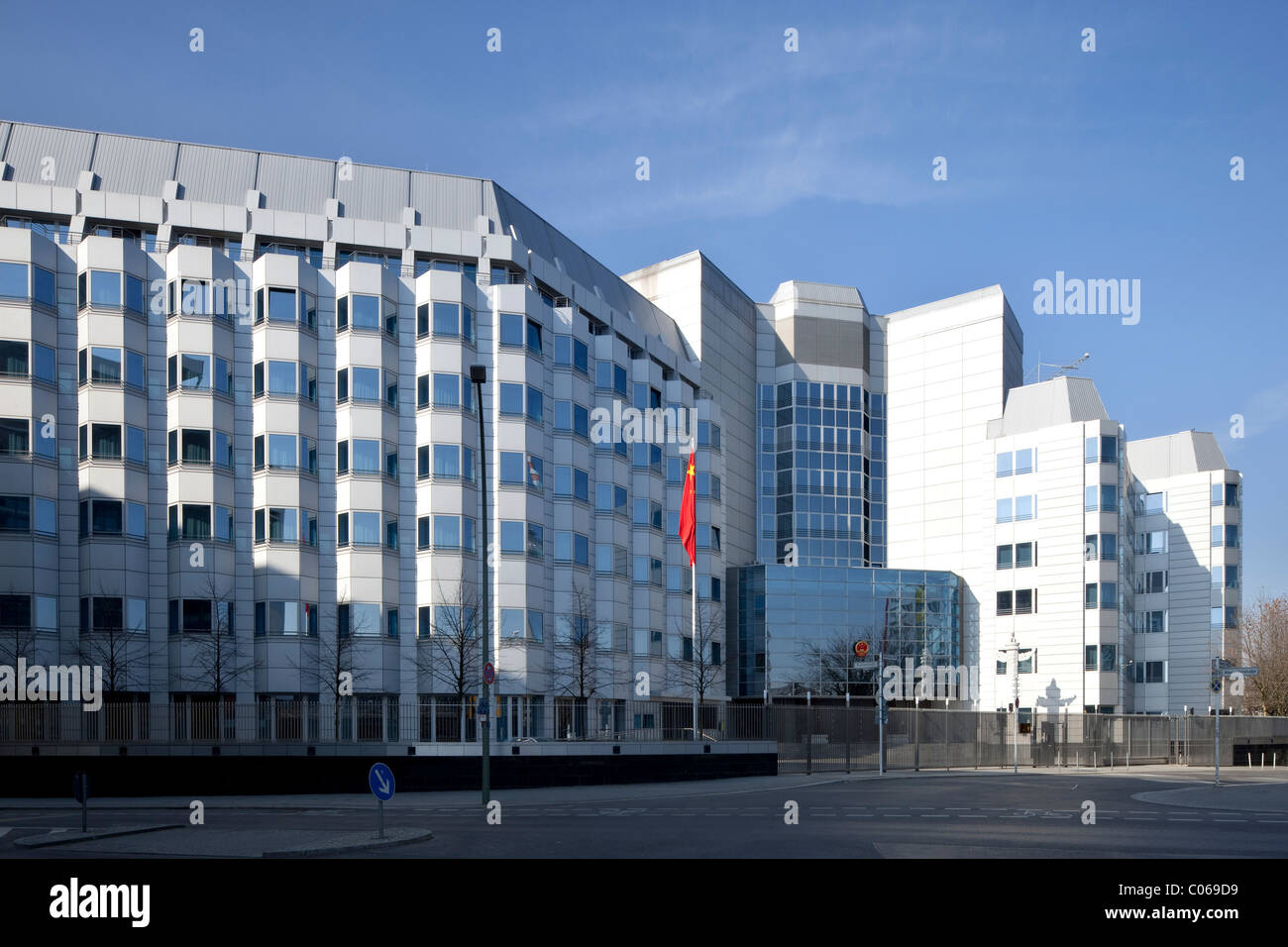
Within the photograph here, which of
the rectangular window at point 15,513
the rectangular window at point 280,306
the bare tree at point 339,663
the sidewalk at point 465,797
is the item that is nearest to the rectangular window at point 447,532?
the bare tree at point 339,663

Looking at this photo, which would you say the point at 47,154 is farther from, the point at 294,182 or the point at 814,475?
the point at 814,475

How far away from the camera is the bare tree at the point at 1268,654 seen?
271 ft

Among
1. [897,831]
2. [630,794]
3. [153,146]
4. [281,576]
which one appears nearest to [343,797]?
[630,794]

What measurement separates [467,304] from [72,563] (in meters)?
20.7

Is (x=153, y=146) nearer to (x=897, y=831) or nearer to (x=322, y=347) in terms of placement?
(x=322, y=347)

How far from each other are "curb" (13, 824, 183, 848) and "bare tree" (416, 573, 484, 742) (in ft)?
104

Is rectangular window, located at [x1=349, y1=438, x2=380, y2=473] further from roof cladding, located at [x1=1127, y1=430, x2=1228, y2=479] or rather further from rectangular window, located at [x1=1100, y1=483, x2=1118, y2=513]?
roof cladding, located at [x1=1127, y1=430, x2=1228, y2=479]

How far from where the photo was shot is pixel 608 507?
63844 millimetres

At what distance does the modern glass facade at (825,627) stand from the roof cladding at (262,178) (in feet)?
101

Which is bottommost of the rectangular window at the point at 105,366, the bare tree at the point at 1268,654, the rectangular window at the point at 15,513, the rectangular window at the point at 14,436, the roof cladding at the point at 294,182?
the bare tree at the point at 1268,654

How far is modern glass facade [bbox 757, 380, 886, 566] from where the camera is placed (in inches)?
3509

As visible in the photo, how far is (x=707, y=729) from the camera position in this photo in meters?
48.0

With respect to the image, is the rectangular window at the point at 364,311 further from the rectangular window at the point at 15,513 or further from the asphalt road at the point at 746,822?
the asphalt road at the point at 746,822
